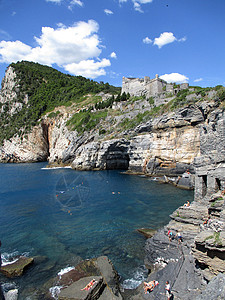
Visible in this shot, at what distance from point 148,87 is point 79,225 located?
6285cm

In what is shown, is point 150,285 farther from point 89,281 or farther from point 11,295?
point 11,295

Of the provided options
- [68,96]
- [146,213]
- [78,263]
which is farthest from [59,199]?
[68,96]

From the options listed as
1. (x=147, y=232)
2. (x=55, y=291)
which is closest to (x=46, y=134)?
(x=147, y=232)

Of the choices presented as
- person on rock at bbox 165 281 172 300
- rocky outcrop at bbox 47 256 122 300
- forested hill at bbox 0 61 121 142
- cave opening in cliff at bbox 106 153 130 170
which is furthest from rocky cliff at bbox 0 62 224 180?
rocky outcrop at bbox 47 256 122 300

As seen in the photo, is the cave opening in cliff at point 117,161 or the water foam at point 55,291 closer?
the water foam at point 55,291

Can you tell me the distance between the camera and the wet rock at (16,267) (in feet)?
43.7

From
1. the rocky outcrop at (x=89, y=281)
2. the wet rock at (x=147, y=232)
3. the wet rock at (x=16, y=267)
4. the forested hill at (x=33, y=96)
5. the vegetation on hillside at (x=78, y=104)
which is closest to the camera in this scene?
the rocky outcrop at (x=89, y=281)

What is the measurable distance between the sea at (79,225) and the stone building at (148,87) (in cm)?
3994

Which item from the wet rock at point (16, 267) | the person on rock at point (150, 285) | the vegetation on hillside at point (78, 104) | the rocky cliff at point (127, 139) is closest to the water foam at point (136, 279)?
the person on rock at point (150, 285)

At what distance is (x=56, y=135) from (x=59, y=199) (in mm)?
59658

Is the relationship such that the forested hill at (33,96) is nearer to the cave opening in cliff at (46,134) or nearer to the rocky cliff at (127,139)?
the cave opening in cliff at (46,134)

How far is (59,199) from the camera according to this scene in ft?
100

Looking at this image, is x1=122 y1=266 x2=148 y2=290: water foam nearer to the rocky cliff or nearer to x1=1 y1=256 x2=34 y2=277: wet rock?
x1=1 y1=256 x2=34 y2=277: wet rock

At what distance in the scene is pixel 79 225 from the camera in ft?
68.5
